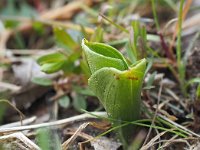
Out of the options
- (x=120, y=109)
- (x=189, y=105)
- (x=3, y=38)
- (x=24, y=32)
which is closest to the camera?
(x=120, y=109)

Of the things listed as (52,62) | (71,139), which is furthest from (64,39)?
(71,139)

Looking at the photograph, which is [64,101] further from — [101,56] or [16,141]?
[101,56]

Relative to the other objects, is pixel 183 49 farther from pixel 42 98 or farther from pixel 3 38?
pixel 3 38

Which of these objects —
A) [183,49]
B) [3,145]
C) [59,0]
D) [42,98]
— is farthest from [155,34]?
[59,0]

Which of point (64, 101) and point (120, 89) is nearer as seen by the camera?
point (120, 89)

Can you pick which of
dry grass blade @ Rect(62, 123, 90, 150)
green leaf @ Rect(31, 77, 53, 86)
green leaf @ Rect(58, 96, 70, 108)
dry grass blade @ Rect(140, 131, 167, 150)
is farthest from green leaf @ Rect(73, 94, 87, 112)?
dry grass blade @ Rect(140, 131, 167, 150)

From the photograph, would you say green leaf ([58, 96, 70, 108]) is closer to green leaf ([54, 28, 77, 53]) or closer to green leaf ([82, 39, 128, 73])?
green leaf ([54, 28, 77, 53])

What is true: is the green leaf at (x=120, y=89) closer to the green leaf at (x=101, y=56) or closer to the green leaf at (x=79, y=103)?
the green leaf at (x=101, y=56)
